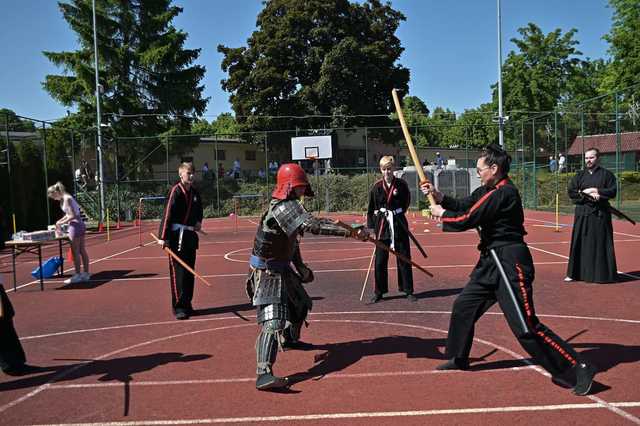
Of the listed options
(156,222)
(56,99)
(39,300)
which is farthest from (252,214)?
(39,300)

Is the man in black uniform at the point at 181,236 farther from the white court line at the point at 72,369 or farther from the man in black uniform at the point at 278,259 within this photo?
the man in black uniform at the point at 278,259

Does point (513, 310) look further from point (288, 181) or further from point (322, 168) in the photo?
point (322, 168)

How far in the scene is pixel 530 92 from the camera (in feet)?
157

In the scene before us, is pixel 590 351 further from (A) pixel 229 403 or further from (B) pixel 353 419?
(A) pixel 229 403

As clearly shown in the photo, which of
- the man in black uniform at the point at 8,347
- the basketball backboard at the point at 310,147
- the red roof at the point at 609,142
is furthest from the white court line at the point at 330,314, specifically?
the red roof at the point at 609,142

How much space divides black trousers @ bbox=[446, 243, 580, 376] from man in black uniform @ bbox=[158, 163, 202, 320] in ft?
13.7

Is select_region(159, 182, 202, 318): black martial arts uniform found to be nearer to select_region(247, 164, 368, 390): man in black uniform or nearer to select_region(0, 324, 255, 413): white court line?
select_region(0, 324, 255, 413): white court line

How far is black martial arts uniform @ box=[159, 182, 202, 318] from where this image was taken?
26.2 feet

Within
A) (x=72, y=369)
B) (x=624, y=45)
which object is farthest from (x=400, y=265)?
(x=624, y=45)

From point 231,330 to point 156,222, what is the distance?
81.8 ft

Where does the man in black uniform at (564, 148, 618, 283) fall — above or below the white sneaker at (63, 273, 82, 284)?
above

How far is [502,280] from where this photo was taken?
481 centimetres

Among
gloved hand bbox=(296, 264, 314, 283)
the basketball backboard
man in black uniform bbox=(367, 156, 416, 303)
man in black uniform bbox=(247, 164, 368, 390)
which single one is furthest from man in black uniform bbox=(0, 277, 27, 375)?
the basketball backboard

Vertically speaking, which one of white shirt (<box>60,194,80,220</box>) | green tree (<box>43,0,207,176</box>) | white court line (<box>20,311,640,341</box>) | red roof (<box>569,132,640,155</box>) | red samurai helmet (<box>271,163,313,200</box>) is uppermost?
green tree (<box>43,0,207,176</box>)
